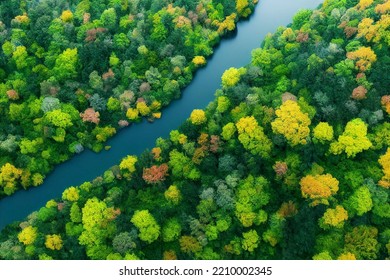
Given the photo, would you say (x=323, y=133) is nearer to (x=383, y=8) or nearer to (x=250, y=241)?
(x=250, y=241)

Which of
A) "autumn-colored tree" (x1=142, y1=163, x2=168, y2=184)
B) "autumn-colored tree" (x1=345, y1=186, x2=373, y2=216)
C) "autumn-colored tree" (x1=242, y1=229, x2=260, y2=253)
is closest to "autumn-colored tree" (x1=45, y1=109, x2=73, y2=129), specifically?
"autumn-colored tree" (x1=142, y1=163, x2=168, y2=184)

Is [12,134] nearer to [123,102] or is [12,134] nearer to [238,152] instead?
[123,102]

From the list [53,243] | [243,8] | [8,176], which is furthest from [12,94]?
[243,8]

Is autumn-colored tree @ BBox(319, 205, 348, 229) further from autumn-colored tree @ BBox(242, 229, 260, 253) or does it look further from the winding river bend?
the winding river bend

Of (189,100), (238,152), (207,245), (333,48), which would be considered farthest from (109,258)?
(333,48)

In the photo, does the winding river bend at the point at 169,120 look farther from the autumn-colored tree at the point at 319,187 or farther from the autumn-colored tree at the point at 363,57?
the autumn-colored tree at the point at 319,187
